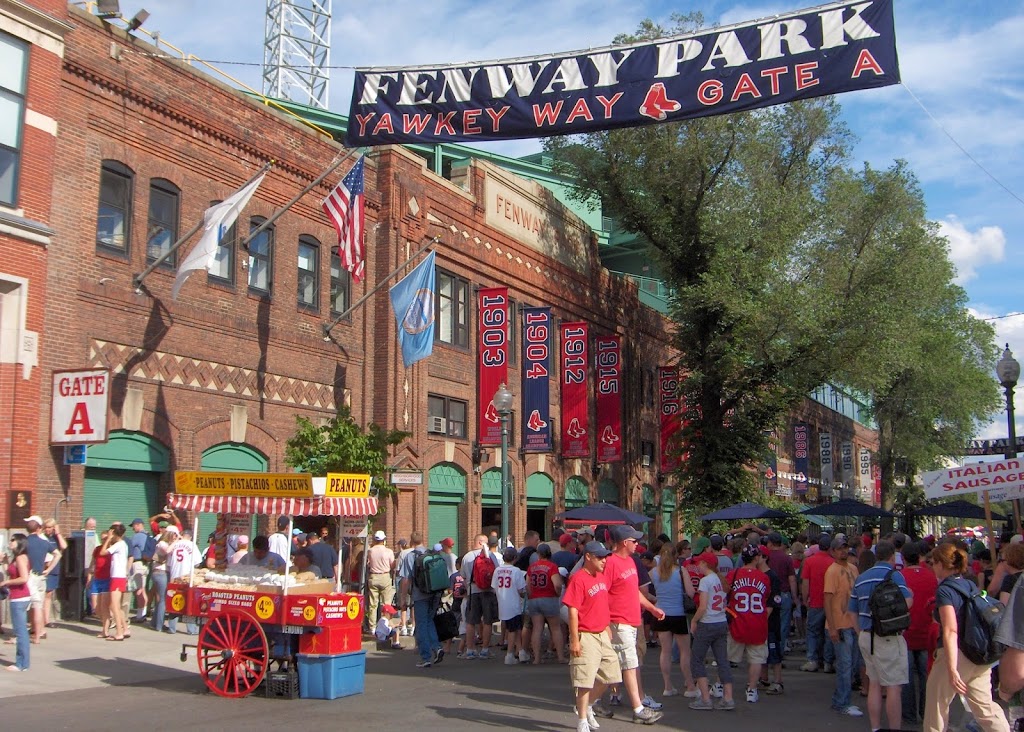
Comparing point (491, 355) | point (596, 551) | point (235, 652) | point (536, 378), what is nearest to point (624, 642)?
point (596, 551)

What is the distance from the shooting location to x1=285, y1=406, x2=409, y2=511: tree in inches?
744

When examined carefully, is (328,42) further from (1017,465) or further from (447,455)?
(1017,465)

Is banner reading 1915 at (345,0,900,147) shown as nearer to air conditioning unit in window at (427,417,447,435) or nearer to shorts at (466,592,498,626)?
shorts at (466,592,498,626)

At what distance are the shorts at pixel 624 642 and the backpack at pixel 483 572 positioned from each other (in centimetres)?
582

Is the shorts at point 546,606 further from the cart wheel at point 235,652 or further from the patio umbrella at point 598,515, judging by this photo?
the patio umbrella at point 598,515

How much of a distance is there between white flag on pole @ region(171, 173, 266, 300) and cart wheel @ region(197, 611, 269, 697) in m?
7.58

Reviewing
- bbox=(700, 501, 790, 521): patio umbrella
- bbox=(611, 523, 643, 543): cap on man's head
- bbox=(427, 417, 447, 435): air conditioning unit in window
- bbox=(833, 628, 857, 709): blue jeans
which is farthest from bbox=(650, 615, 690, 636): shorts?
bbox=(427, 417, 447, 435): air conditioning unit in window

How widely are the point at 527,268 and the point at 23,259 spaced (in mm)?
16970

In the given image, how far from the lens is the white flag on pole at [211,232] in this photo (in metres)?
17.0

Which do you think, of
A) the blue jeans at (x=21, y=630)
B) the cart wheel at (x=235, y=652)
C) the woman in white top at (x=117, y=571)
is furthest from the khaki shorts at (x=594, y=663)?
the woman in white top at (x=117, y=571)

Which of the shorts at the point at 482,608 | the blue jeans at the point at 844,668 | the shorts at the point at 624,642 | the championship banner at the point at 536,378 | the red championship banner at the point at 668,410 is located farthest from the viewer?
the red championship banner at the point at 668,410

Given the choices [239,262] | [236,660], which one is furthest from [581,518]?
[236,660]

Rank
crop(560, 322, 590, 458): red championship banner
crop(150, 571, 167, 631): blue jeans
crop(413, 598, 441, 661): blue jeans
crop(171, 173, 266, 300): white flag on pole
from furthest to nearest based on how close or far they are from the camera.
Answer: crop(560, 322, 590, 458): red championship banner, crop(171, 173, 266, 300): white flag on pole, crop(150, 571, 167, 631): blue jeans, crop(413, 598, 441, 661): blue jeans

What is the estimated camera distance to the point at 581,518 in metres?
22.4
